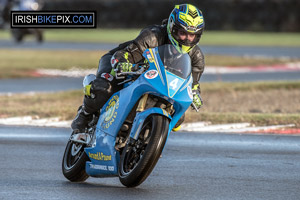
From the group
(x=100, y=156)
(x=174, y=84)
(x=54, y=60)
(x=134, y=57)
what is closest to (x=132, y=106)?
(x=174, y=84)

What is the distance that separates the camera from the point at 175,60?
7.06 m

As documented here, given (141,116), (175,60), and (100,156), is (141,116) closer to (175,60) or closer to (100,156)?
(175,60)

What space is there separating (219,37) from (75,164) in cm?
3588

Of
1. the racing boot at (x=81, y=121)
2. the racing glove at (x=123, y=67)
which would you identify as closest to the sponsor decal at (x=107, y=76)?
the racing glove at (x=123, y=67)

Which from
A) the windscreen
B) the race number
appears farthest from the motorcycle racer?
the race number

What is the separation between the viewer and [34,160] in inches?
348

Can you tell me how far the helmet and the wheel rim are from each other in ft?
2.81

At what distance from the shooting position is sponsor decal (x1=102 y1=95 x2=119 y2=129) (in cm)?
725

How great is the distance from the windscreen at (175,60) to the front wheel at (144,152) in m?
0.47

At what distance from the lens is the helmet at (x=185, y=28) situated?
7230mm

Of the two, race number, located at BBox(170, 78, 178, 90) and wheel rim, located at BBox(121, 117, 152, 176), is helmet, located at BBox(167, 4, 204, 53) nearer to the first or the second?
race number, located at BBox(170, 78, 178, 90)

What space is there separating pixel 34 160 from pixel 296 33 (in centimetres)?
3718

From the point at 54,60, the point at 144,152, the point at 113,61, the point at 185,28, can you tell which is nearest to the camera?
the point at 144,152

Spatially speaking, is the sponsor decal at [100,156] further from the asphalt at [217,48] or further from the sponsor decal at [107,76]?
the asphalt at [217,48]
